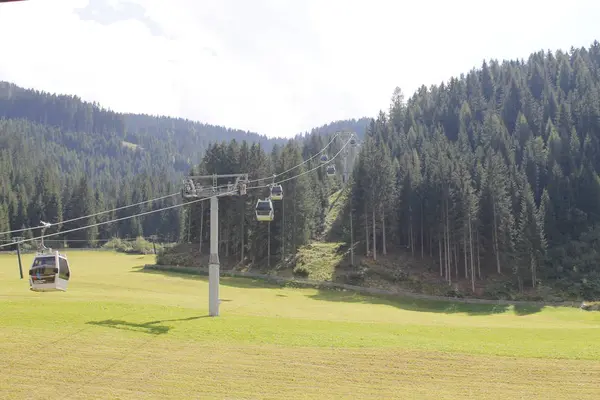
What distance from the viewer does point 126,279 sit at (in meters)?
67.5

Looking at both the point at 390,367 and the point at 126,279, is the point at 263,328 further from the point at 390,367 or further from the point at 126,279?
the point at 126,279

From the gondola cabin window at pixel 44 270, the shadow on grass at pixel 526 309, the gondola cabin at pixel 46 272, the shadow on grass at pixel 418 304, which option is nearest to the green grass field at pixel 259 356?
the gondola cabin at pixel 46 272

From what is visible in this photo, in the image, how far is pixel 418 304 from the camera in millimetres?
65500

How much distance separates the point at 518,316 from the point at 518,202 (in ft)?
97.5

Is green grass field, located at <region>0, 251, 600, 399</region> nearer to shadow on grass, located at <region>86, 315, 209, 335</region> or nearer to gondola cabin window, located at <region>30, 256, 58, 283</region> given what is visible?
shadow on grass, located at <region>86, 315, 209, 335</region>

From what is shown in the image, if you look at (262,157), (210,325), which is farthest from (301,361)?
(262,157)

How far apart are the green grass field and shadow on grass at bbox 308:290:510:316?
21390mm

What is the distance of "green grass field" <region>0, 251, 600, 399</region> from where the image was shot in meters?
22.6

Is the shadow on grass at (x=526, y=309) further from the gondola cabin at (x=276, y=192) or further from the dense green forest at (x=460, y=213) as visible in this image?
the gondola cabin at (x=276, y=192)

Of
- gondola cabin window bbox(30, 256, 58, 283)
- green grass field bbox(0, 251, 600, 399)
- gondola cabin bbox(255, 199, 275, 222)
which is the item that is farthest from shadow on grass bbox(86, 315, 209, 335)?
gondola cabin bbox(255, 199, 275, 222)

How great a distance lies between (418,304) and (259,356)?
41.8m

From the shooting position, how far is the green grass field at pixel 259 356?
22.6 metres

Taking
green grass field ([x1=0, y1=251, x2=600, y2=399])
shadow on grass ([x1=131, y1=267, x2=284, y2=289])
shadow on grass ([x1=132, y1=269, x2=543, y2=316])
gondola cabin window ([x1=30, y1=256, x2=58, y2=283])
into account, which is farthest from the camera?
shadow on grass ([x1=131, y1=267, x2=284, y2=289])

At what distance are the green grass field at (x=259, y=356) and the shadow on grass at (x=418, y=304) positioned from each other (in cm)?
2139
